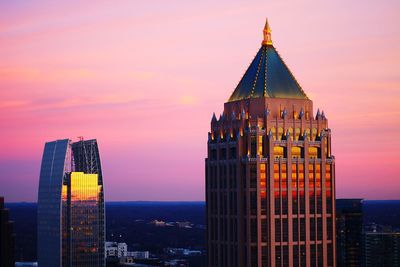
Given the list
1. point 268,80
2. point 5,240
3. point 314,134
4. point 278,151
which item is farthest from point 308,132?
point 5,240

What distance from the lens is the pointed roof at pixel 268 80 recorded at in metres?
87.9

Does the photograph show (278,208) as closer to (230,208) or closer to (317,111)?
(230,208)

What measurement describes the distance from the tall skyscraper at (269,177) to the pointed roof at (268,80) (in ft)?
0.33

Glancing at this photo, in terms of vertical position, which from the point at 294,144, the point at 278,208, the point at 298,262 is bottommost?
the point at 298,262

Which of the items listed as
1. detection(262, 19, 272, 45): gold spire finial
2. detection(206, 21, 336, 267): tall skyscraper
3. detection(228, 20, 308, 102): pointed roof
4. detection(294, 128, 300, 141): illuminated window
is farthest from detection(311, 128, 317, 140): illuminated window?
detection(262, 19, 272, 45): gold spire finial

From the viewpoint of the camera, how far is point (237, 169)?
86.2 meters

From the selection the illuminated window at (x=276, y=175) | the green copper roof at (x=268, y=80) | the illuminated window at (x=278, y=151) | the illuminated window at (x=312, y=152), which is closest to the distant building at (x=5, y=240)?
A: the green copper roof at (x=268, y=80)

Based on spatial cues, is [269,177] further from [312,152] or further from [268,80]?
[268,80]

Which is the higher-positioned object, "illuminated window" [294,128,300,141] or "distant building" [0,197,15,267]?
"illuminated window" [294,128,300,141]

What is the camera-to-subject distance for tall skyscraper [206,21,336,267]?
3361 inches

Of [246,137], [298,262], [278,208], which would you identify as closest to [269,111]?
[246,137]

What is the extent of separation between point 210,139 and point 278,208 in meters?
10.8

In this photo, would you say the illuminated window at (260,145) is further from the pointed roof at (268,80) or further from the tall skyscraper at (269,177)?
the pointed roof at (268,80)

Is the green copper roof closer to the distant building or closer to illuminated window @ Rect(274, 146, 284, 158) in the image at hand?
illuminated window @ Rect(274, 146, 284, 158)
